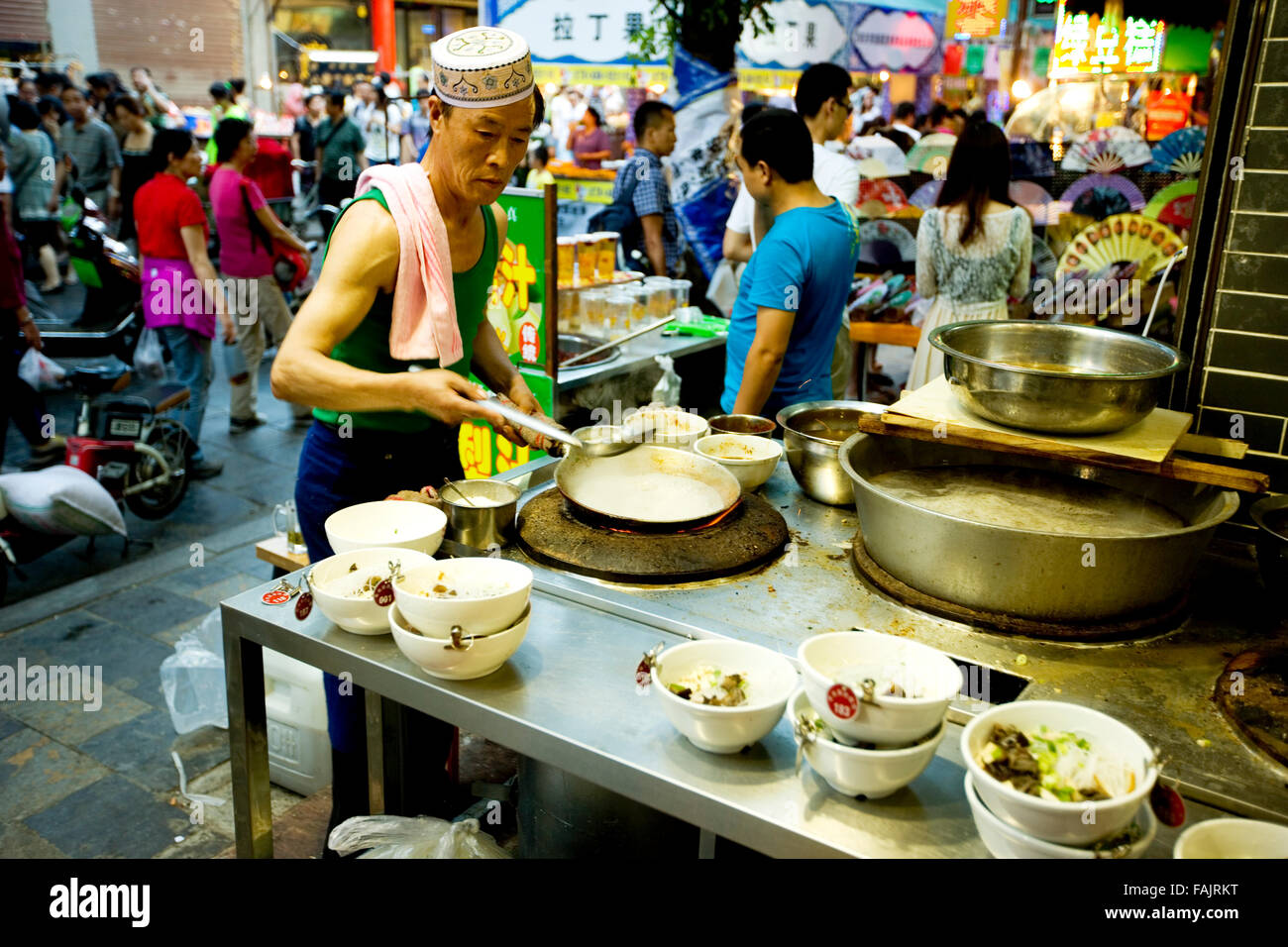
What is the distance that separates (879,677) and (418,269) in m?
1.42

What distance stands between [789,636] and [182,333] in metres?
5.29

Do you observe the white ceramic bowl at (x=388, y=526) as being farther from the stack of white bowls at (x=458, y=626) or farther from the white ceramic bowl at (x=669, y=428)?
the white ceramic bowl at (x=669, y=428)

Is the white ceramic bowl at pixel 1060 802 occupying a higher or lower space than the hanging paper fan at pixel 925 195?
lower

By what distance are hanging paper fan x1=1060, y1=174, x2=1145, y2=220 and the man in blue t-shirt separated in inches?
153

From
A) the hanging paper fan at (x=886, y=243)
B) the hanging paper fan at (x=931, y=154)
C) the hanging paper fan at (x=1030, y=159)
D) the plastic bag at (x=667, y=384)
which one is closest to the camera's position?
the plastic bag at (x=667, y=384)

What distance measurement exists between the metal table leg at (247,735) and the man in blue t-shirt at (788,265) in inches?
78.9

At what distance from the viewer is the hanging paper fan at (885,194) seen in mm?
7586

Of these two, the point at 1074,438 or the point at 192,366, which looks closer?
the point at 1074,438

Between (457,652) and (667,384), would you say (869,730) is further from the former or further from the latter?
(667,384)

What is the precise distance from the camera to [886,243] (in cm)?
739

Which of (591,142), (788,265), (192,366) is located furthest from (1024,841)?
(591,142)

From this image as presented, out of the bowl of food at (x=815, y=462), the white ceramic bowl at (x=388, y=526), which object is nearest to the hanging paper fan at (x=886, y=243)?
the bowl of food at (x=815, y=462)
